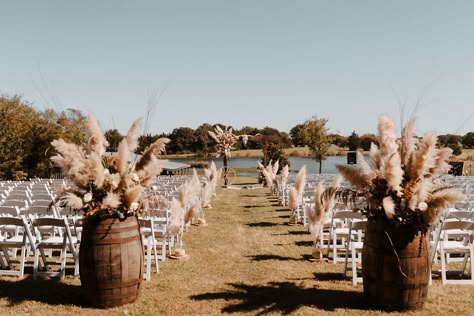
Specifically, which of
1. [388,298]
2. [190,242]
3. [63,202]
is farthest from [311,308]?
[190,242]

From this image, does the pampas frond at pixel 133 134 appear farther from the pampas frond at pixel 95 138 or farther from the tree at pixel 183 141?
the tree at pixel 183 141

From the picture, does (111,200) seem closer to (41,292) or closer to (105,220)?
(105,220)

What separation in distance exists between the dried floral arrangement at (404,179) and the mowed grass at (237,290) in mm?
1318

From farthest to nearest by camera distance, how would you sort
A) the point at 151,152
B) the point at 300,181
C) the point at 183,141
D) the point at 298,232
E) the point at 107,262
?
the point at 183,141 < the point at 300,181 < the point at 298,232 < the point at 151,152 < the point at 107,262

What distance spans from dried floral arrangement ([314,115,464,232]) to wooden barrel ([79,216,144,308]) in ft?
10.3

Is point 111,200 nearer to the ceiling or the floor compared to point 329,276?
nearer to the ceiling

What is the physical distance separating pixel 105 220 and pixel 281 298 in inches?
110

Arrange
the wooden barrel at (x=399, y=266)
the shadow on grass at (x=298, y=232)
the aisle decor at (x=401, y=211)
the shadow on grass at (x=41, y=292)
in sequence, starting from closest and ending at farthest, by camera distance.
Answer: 1. the aisle decor at (x=401, y=211)
2. the wooden barrel at (x=399, y=266)
3. the shadow on grass at (x=41, y=292)
4. the shadow on grass at (x=298, y=232)

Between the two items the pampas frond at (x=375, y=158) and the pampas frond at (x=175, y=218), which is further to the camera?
the pampas frond at (x=175, y=218)

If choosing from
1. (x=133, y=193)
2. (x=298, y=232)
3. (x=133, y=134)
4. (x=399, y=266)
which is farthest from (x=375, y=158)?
(x=298, y=232)

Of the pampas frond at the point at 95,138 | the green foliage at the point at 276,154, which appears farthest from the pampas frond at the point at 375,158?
the green foliage at the point at 276,154

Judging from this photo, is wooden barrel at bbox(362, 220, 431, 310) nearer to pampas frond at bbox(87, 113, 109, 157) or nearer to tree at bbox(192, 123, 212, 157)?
pampas frond at bbox(87, 113, 109, 157)

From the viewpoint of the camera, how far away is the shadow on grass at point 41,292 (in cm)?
543

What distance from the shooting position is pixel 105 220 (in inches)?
205
